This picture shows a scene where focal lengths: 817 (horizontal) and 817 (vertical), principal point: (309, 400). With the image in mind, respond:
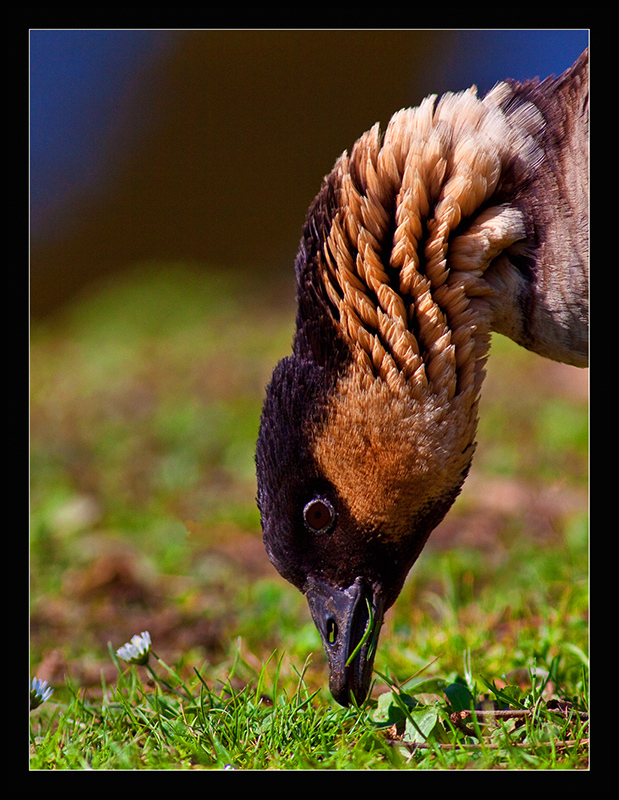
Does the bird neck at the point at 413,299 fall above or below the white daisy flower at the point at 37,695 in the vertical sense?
above

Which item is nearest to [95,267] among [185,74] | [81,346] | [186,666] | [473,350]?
[81,346]

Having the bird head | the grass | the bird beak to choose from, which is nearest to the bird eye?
the bird head

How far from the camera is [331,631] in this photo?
12.6ft

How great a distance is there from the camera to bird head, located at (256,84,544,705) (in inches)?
143

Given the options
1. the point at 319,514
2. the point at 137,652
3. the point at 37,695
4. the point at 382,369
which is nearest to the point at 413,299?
the point at 382,369

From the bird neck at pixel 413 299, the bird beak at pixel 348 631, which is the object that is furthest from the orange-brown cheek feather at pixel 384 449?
the bird beak at pixel 348 631

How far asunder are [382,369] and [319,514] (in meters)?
0.73

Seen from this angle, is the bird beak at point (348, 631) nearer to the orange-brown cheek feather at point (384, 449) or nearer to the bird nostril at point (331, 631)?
the bird nostril at point (331, 631)

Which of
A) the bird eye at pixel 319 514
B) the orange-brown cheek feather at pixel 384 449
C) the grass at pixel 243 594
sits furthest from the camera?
the bird eye at pixel 319 514

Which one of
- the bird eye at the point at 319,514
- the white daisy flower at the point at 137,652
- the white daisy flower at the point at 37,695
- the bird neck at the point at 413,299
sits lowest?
the white daisy flower at the point at 37,695

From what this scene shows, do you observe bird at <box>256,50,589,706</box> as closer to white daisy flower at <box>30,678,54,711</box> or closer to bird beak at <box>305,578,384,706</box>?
bird beak at <box>305,578,384,706</box>

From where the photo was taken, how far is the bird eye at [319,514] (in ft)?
12.3

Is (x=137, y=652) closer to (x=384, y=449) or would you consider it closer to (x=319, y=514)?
(x=319, y=514)
